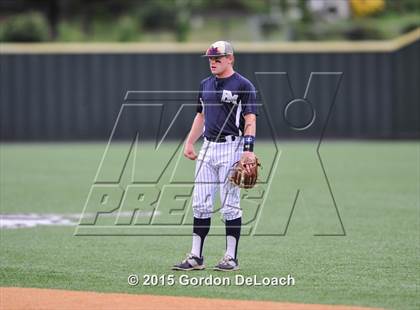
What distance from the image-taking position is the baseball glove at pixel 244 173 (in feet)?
28.4

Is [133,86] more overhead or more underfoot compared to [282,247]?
more underfoot

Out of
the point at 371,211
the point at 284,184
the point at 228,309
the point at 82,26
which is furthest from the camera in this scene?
the point at 82,26

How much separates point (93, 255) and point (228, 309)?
3.06 meters

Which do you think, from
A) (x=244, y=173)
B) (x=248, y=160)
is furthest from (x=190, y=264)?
(x=248, y=160)

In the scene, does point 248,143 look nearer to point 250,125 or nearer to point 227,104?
point 250,125

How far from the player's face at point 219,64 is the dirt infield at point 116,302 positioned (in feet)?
7.28

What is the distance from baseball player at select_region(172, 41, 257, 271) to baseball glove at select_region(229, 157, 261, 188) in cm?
7

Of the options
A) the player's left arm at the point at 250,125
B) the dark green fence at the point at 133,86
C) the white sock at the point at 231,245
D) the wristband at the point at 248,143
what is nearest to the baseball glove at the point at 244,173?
the wristband at the point at 248,143

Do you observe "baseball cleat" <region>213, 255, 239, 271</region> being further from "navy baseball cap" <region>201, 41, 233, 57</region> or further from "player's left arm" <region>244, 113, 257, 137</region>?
"navy baseball cap" <region>201, 41, 233, 57</region>

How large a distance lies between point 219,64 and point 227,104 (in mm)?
362

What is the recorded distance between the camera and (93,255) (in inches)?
389

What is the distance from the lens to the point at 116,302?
7.34 meters

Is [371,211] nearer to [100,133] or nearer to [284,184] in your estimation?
[284,184]

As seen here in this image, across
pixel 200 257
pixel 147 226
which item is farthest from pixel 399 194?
pixel 200 257
